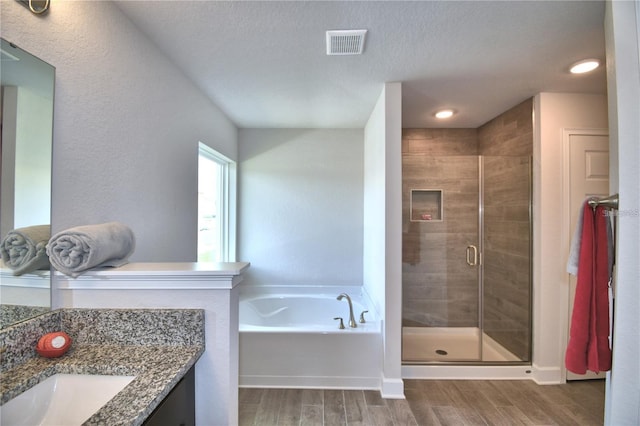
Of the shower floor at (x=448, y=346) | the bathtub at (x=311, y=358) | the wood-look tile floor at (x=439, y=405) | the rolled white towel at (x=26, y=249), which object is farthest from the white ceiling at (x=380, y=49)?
the wood-look tile floor at (x=439, y=405)

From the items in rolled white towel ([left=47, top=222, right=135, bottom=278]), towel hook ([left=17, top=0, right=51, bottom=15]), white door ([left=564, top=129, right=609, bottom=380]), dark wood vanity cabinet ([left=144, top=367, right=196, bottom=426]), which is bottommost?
dark wood vanity cabinet ([left=144, top=367, right=196, bottom=426])

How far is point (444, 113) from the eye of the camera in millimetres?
2877

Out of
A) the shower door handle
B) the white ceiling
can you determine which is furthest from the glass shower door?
the white ceiling

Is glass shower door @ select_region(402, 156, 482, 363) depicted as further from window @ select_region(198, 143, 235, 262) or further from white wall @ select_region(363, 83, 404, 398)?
window @ select_region(198, 143, 235, 262)

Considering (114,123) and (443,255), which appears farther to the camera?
(443,255)

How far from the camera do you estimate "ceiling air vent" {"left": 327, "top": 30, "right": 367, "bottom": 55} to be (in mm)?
1576

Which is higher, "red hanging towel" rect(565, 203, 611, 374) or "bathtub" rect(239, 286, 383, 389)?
"red hanging towel" rect(565, 203, 611, 374)

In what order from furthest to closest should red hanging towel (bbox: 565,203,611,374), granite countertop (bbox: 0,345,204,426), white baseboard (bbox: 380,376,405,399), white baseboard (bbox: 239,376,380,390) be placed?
white baseboard (bbox: 239,376,380,390) → white baseboard (bbox: 380,376,405,399) → red hanging towel (bbox: 565,203,611,374) → granite countertop (bbox: 0,345,204,426)

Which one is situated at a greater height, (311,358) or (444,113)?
(444,113)

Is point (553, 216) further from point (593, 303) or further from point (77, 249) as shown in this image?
point (77, 249)

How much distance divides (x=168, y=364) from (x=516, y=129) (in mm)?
3183

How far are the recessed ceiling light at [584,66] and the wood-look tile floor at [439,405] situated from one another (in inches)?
Answer: 93.1

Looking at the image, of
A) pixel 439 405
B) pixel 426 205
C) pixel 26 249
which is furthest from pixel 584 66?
pixel 26 249

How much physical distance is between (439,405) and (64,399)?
2.18 metres
